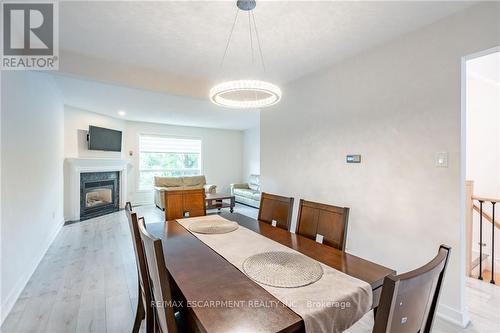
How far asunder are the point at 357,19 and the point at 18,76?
3.20 metres

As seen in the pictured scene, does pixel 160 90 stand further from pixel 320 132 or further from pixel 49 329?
pixel 49 329

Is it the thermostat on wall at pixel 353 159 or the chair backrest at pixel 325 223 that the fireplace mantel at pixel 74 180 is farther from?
the thermostat on wall at pixel 353 159

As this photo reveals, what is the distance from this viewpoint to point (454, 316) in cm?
187

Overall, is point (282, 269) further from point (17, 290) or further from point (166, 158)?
point (166, 158)

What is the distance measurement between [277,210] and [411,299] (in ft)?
5.09

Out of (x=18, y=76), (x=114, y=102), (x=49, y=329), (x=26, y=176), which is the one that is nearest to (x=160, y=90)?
(x=18, y=76)

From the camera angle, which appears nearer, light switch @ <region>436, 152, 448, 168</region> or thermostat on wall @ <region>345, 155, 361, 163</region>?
light switch @ <region>436, 152, 448, 168</region>

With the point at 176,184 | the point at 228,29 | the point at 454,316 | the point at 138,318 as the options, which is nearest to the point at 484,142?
the point at 454,316

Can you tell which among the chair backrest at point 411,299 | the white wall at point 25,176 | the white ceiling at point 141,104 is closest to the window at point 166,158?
the white ceiling at point 141,104

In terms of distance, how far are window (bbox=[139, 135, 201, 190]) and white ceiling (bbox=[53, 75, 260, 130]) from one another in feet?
2.41

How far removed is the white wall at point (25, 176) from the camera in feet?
6.75

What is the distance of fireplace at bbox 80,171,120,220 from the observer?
202 inches

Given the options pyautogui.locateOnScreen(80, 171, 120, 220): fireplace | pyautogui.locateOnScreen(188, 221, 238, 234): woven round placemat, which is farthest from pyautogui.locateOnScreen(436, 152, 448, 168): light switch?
pyautogui.locateOnScreen(80, 171, 120, 220): fireplace

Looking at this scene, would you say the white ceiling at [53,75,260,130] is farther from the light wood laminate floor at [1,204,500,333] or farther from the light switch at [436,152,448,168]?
the light switch at [436,152,448,168]
